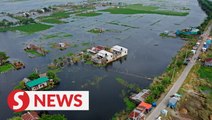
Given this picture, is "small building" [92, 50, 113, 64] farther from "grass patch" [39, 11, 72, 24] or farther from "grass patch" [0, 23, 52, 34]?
"grass patch" [39, 11, 72, 24]

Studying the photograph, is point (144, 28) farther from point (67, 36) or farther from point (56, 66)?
point (56, 66)

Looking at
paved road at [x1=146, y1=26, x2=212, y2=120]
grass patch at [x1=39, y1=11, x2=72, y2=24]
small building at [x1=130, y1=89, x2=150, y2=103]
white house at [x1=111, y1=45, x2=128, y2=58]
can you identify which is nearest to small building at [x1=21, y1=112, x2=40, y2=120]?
small building at [x1=130, y1=89, x2=150, y2=103]

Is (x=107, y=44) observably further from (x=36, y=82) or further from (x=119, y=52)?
(x=36, y=82)

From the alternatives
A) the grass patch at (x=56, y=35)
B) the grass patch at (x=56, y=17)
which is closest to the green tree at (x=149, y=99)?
the grass patch at (x=56, y=35)

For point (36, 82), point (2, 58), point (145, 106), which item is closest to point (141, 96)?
point (145, 106)

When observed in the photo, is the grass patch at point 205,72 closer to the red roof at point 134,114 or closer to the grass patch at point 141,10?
the red roof at point 134,114
